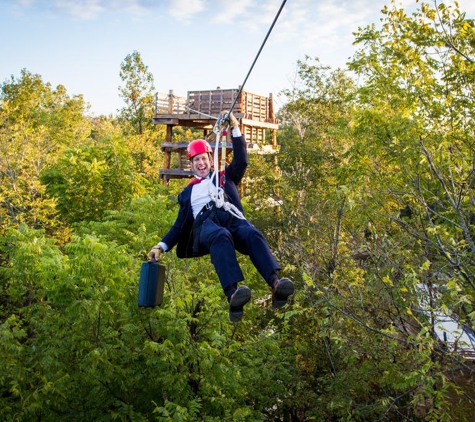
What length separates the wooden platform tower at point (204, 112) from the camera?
18.8 m

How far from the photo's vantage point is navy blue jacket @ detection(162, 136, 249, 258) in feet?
15.2

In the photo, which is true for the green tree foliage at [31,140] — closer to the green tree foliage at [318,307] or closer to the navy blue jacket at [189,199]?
the green tree foliage at [318,307]

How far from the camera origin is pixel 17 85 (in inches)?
1319

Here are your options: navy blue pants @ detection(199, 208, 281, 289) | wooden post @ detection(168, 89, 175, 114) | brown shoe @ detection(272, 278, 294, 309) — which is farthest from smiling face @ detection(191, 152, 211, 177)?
wooden post @ detection(168, 89, 175, 114)

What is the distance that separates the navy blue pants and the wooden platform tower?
14050mm

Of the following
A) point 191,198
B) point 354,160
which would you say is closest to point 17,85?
point 354,160

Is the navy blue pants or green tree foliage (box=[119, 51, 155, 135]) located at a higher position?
green tree foliage (box=[119, 51, 155, 135])

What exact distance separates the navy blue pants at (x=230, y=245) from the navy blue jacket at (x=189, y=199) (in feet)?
0.75

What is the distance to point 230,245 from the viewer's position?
4.24 metres

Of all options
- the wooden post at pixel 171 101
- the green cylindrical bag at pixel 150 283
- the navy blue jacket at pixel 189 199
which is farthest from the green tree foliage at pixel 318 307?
the wooden post at pixel 171 101

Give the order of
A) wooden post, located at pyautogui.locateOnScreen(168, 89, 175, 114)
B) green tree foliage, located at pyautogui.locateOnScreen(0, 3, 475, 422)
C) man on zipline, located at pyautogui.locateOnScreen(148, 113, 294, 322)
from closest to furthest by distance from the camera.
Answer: man on zipline, located at pyautogui.locateOnScreen(148, 113, 294, 322) < green tree foliage, located at pyautogui.locateOnScreen(0, 3, 475, 422) < wooden post, located at pyautogui.locateOnScreen(168, 89, 175, 114)

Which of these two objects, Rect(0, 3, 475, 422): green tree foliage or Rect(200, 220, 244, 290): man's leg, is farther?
Rect(0, 3, 475, 422): green tree foliage

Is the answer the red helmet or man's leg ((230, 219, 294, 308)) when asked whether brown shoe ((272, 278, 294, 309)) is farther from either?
the red helmet

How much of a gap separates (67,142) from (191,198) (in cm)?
2882
